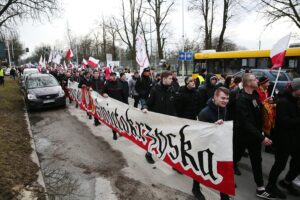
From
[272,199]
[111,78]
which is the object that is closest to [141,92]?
[111,78]

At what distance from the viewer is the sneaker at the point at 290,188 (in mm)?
3813

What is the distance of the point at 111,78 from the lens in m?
7.14

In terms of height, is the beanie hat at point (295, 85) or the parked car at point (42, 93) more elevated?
the beanie hat at point (295, 85)

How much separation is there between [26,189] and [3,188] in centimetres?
32

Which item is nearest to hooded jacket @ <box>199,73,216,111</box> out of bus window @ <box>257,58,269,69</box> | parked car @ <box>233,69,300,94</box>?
parked car @ <box>233,69,300,94</box>

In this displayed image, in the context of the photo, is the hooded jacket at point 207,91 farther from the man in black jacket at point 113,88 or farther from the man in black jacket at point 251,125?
the man in black jacket at point 251,125

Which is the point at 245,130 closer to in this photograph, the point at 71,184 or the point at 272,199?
the point at 272,199

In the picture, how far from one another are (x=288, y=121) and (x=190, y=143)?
1338 millimetres

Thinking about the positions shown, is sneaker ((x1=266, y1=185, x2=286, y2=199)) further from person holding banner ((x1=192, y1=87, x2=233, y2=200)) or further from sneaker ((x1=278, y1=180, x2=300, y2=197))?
person holding banner ((x1=192, y1=87, x2=233, y2=200))

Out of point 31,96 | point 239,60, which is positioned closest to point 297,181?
point 31,96

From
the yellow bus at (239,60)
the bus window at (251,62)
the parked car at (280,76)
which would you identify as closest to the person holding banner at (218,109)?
the parked car at (280,76)

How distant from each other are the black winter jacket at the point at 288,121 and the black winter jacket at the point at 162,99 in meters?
1.94

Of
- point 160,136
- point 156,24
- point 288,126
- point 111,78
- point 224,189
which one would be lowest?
point 224,189

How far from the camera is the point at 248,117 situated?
360 centimetres
